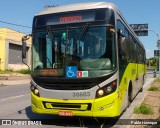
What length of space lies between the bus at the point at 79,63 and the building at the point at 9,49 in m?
45.7

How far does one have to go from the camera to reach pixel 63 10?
945 cm

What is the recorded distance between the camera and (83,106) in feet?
28.5

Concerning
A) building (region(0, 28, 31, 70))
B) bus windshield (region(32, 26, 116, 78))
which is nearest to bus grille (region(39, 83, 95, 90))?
bus windshield (region(32, 26, 116, 78))

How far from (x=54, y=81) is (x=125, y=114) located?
136 inches

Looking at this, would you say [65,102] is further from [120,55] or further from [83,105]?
[120,55]

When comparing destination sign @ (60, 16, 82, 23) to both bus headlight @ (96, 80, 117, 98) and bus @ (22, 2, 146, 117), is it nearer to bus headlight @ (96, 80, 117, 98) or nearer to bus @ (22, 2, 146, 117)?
bus @ (22, 2, 146, 117)

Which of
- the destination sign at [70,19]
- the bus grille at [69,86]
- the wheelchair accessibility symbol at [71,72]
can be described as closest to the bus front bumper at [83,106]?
the bus grille at [69,86]

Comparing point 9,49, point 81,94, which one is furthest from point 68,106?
point 9,49

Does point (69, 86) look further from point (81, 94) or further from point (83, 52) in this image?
point (83, 52)

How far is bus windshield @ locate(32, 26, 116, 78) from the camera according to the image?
8703 mm

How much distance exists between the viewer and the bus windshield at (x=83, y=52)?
8.70 metres

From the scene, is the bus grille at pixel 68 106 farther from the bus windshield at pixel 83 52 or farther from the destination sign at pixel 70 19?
the destination sign at pixel 70 19

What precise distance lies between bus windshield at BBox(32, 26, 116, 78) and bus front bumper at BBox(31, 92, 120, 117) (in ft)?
2.20

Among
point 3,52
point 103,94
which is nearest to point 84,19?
point 103,94
